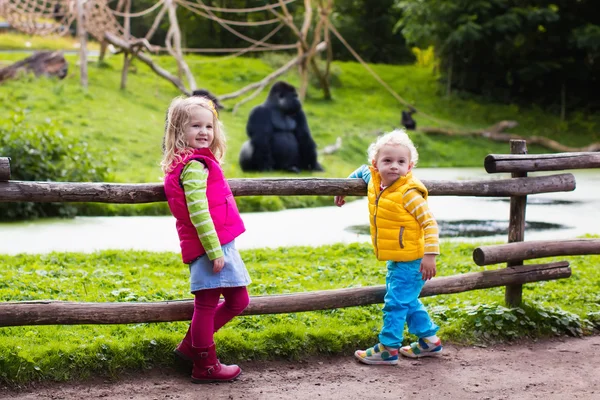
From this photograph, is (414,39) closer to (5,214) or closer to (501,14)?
(501,14)

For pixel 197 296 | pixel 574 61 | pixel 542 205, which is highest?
pixel 574 61

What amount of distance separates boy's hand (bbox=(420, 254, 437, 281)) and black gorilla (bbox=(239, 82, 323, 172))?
283 inches

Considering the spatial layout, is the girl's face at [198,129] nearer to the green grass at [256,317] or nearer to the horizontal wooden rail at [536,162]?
the green grass at [256,317]

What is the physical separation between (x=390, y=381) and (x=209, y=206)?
1.33 metres

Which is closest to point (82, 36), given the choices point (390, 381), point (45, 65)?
point (45, 65)

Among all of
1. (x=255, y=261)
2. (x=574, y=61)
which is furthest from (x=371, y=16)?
(x=255, y=261)

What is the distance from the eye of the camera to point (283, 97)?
11164 millimetres

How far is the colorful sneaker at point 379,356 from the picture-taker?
4.21 meters

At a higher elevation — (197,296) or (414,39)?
(414,39)

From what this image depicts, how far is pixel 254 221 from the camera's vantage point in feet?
28.6

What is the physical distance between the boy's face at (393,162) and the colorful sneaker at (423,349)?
973mm

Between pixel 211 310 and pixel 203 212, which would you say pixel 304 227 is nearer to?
pixel 211 310

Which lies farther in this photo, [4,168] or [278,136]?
[278,136]

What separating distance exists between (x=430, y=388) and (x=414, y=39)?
17.8 m
